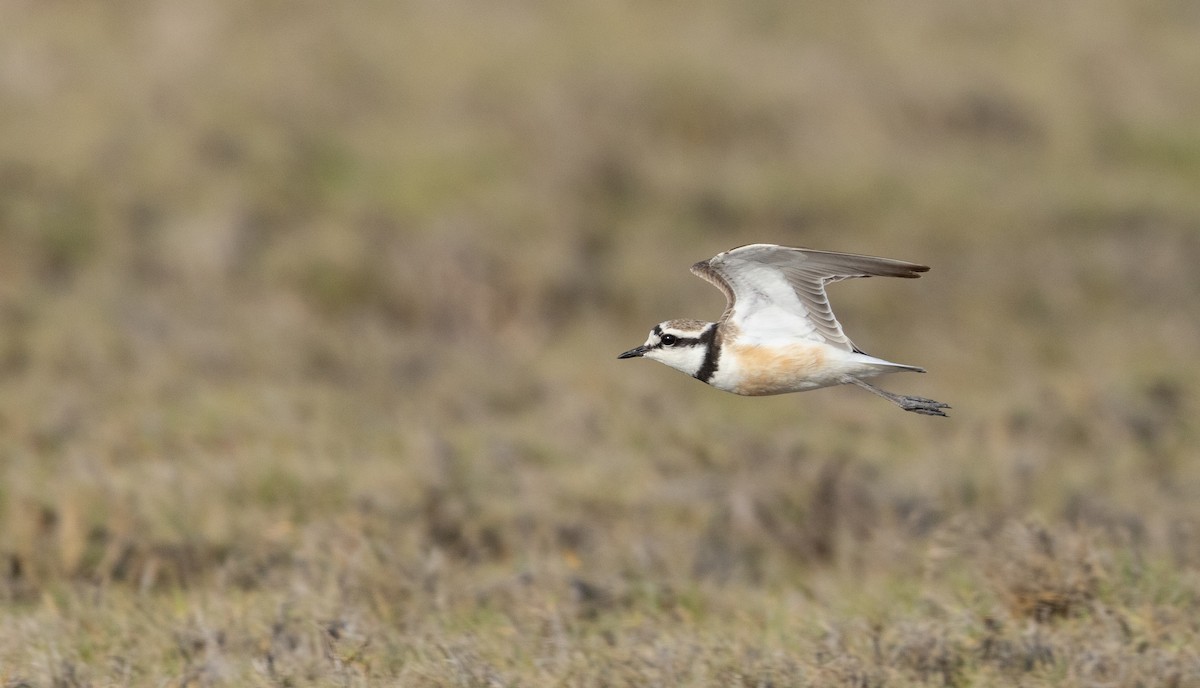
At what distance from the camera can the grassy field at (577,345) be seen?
5.29 meters

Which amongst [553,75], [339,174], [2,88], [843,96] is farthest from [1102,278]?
[2,88]

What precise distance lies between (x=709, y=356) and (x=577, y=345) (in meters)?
5.51

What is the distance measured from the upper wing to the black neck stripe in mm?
106

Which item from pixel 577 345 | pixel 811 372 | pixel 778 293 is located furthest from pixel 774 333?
pixel 577 345

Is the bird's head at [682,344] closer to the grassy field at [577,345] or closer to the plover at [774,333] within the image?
the plover at [774,333]

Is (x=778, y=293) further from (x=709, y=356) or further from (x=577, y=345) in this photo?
(x=577, y=345)

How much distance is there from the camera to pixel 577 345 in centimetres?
1031

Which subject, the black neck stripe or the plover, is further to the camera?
the black neck stripe

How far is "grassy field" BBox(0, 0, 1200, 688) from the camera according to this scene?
529cm

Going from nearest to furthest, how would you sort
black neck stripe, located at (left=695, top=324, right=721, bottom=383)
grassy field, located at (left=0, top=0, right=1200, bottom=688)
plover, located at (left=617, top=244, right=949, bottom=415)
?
plover, located at (left=617, top=244, right=949, bottom=415) < black neck stripe, located at (left=695, top=324, right=721, bottom=383) < grassy field, located at (left=0, top=0, right=1200, bottom=688)

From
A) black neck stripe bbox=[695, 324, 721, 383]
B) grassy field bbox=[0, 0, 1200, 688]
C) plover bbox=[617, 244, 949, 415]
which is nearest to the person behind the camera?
plover bbox=[617, 244, 949, 415]

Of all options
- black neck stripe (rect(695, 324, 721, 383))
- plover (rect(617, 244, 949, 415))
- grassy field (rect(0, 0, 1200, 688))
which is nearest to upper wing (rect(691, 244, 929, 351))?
plover (rect(617, 244, 949, 415))

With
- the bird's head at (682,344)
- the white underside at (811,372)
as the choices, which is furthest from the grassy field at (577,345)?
the bird's head at (682,344)

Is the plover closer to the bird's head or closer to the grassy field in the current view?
the bird's head
